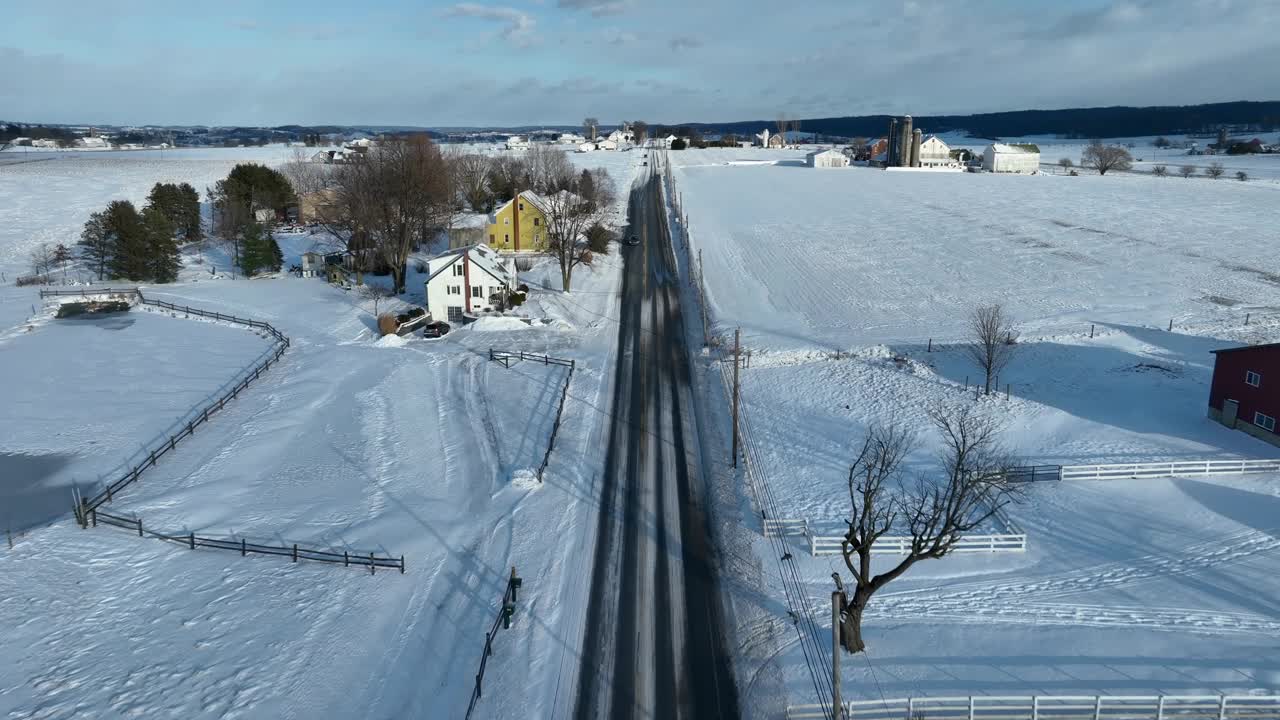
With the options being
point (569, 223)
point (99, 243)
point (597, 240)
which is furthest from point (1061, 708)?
point (99, 243)

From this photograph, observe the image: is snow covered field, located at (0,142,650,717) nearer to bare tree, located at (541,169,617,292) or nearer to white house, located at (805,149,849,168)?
bare tree, located at (541,169,617,292)

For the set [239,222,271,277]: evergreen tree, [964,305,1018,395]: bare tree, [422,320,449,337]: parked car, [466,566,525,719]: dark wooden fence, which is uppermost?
[239,222,271,277]: evergreen tree

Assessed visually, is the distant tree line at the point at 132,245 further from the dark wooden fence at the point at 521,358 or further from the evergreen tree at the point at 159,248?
the dark wooden fence at the point at 521,358

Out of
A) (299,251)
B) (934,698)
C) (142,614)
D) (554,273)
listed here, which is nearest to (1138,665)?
(934,698)

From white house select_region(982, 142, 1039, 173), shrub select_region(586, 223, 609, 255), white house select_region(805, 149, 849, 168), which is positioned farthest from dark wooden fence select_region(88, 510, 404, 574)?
white house select_region(805, 149, 849, 168)

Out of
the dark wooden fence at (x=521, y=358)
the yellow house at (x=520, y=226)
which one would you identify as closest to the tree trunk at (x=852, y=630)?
the dark wooden fence at (x=521, y=358)

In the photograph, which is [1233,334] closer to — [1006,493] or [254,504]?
[1006,493]
